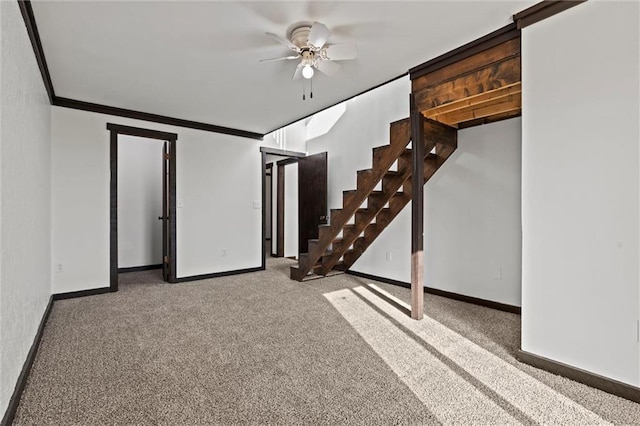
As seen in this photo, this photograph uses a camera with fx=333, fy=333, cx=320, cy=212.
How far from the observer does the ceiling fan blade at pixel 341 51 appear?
2.53 metres

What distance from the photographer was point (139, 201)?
19.7 feet

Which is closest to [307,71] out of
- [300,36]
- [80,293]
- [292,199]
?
[300,36]

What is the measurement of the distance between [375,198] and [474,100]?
5.75ft

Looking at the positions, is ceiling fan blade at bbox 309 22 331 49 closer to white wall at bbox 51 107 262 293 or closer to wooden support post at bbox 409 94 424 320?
wooden support post at bbox 409 94 424 320

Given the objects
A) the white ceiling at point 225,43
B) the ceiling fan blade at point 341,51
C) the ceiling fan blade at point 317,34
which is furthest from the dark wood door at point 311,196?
→ the ceiling fan blade at point 317,34

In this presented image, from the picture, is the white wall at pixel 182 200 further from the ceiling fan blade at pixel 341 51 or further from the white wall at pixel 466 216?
the ceiling fan blade at pixel 341 51

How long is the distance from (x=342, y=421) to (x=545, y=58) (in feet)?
8.52

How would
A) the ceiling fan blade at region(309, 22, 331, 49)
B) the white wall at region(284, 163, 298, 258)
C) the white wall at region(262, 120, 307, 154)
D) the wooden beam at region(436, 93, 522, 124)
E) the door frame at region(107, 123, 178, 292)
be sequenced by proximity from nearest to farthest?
the ceiling fan blade at region(309, 22, 331, 49) < the wooden beam at region(436, 93, 522, 124) < the door frame at region(107, 123, 178, 292) < the white wall at region(262, 120, 307, 154) < the white wall at region(284, 163, 298, 258)

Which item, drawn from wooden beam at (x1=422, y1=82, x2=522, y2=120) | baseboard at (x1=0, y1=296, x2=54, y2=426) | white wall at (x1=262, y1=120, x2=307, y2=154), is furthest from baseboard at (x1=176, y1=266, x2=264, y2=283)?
wooden beam at (x1=422, y1=82, x2=522, y2=120)

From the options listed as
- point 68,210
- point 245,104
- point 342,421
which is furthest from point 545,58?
point 68,210

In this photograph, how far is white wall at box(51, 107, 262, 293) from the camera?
4.04 metres

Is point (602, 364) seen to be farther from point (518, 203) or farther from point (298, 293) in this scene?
point (298, 293)

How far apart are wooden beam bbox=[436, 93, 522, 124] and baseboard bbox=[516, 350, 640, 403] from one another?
2.16 meters

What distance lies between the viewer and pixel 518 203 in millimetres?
3504
